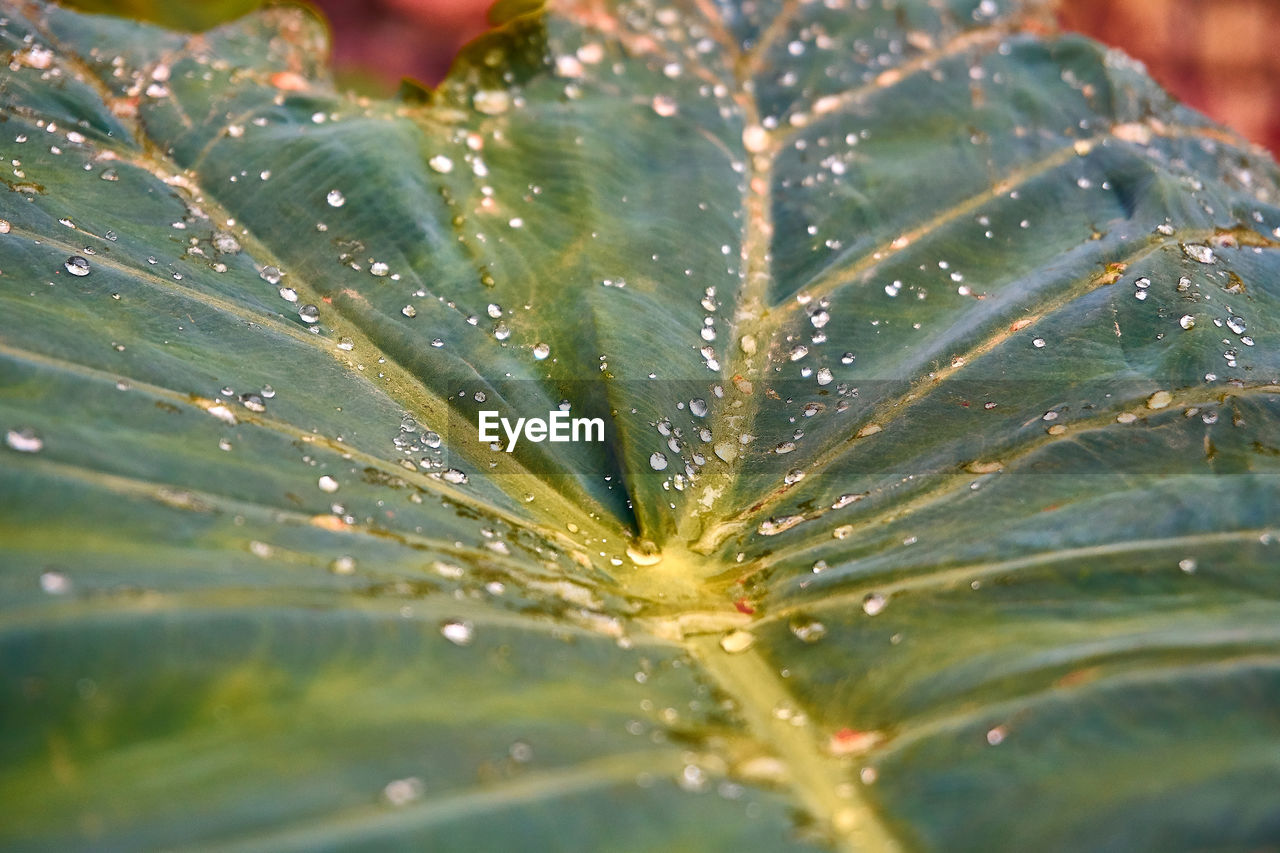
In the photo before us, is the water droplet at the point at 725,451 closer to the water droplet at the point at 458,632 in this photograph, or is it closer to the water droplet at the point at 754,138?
the water droplet at the point at 458,632

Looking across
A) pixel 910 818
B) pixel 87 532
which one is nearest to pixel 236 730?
pixel 87 532

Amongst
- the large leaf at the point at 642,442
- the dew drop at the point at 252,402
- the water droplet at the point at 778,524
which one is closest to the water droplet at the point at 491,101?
the large leaf at the point at 642,442

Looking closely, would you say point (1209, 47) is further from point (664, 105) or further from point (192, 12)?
point (192, 12)

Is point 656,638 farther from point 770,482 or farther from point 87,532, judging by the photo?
point 87,532

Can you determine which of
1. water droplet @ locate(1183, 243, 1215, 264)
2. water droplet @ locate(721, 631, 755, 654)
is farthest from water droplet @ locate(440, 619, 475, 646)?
water droplet @ locate(1183, 243, 1215, 264)

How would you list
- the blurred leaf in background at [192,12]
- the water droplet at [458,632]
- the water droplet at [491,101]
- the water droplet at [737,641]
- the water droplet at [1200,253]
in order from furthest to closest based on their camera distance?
the blurred leaf in background at [192,12] < the water droplet at [491,101] < the water droplet at [1200,253] < the water droplet at [737,641] < the water droplet at [458,632]

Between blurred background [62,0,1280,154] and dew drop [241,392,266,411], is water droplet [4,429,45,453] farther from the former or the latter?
blurred background [62,0,1280,154]

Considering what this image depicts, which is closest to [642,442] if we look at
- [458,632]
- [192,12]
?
[458,632]
